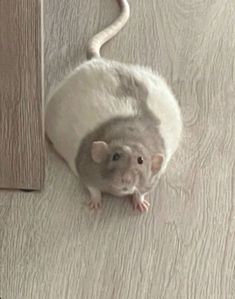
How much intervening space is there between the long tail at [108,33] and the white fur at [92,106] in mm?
126

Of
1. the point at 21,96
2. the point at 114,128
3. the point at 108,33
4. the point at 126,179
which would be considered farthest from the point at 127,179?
the point at 108,33

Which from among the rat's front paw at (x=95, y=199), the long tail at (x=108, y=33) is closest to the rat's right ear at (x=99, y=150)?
the rat's front paw at (x=95, y=199)

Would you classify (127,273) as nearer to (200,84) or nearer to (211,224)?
(211,224)

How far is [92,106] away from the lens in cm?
182

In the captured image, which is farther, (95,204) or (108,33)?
(108,33)

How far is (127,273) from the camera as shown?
172 centimetres

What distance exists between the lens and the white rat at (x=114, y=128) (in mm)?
1736

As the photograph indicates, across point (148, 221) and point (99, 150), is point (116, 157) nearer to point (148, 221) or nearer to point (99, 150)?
point (99, 150)

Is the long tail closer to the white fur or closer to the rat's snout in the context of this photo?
the white fur

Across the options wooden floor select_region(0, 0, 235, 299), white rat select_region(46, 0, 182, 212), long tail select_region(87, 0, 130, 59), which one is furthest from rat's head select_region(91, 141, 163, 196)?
long tail select_region(87, 0, 130, 59)

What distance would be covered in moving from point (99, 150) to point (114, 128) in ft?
0.25

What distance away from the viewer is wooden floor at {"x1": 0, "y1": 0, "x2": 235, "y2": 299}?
5.59ft

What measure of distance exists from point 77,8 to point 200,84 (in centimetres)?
43

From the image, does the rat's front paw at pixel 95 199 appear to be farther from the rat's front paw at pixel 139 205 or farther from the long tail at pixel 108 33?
the long tail at pixel 108 33
